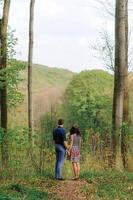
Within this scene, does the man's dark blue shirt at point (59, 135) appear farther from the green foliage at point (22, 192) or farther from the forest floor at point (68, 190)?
the green foliage at point (22, 192)

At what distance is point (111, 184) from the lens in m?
19.0

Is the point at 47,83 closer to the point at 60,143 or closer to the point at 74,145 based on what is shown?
the point at 74,145

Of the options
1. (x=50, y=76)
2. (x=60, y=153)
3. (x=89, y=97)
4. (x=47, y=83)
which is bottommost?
(x=60, y=153)

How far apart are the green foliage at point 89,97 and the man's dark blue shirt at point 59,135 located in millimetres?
33913

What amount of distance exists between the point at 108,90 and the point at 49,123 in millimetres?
43067

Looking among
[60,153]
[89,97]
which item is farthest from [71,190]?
[89,97]

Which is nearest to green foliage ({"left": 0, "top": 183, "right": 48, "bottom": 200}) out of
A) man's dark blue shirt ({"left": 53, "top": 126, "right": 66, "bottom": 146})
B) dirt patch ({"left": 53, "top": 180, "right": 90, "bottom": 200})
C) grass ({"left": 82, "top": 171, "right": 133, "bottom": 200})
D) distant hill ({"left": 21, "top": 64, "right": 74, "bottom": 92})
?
dirt patch ({"left": 53, "top": 180, "right": 90, "bottom": 200})

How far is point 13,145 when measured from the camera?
2053 centimetres

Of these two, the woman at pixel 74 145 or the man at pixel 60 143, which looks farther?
the woman at pixel 74 145

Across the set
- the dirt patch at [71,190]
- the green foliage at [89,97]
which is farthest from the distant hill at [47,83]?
the dirt patch at [71,190]

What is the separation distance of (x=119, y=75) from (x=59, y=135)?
346 cm

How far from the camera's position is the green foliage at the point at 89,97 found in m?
57.1

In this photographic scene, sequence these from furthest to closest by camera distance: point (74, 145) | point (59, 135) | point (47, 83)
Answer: point (47, 83)
point (74, 145)
point (59, 135)

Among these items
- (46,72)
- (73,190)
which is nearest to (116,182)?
(73,190)
